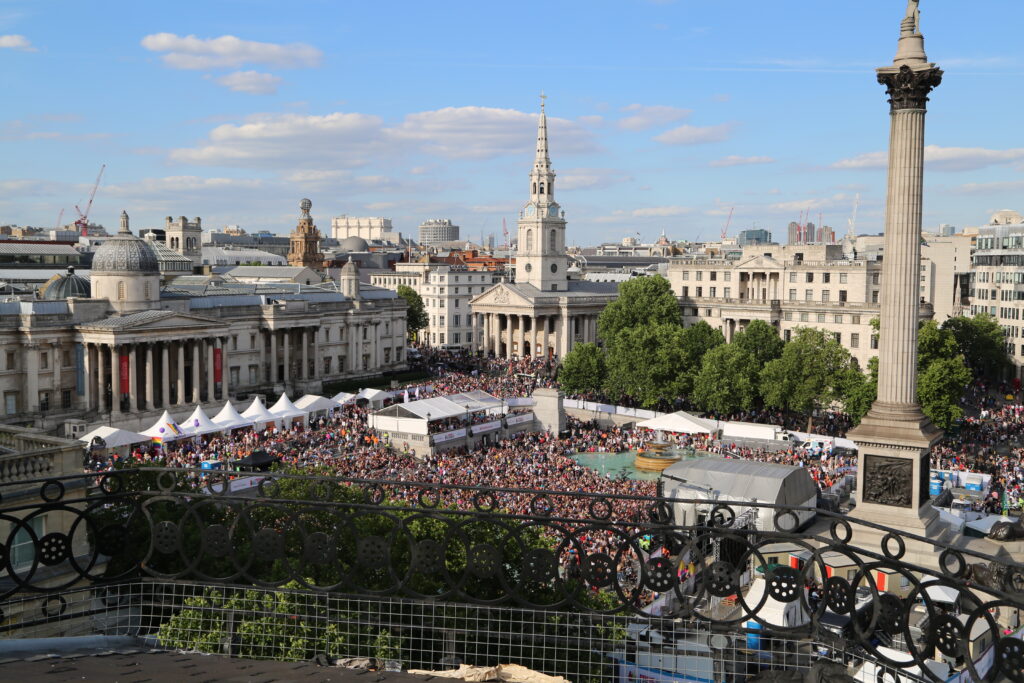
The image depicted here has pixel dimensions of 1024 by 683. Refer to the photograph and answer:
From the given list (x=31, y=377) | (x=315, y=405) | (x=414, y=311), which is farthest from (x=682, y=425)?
(x=414, y=311)

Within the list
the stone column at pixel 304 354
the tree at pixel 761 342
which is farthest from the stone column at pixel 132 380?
the tree at pixel 761 342

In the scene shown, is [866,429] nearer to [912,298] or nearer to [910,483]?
[910,483]

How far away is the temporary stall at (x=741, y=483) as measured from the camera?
36.4 m

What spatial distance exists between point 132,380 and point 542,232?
57.3 metres

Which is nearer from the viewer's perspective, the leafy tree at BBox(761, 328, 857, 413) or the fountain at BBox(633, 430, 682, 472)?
the fountain at BBox(633, 430, 682, 472)

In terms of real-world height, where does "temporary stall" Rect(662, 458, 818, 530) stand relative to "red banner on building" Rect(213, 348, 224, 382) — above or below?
below

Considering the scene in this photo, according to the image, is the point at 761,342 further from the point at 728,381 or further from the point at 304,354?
the point at 304,354

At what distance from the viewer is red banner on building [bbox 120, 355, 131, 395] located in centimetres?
6494

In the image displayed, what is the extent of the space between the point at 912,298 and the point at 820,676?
74.6 ft

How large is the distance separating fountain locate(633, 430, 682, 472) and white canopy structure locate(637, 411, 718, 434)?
44.0 inches

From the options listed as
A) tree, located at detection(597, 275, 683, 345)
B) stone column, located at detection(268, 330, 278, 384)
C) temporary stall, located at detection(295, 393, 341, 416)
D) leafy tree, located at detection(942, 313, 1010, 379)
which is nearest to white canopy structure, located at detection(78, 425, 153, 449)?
temporary stall, located at detection(295, 393, 341, 416)

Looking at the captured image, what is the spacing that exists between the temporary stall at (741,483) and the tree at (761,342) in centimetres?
3425

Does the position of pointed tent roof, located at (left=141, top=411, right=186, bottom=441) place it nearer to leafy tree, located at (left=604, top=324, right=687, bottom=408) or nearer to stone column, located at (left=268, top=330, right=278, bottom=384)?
stone column, located at (left=268, top=330, right=278, bottom=384)

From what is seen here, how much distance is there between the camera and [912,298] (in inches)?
1164
